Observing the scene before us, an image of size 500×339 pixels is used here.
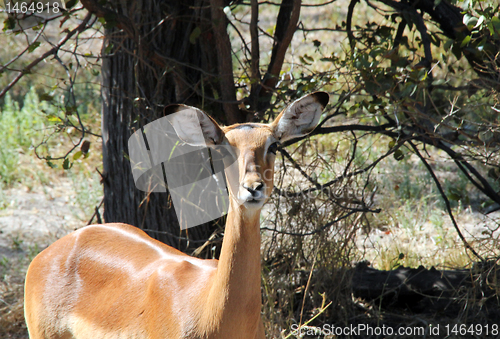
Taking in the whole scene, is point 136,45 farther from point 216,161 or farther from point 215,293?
point 215,293

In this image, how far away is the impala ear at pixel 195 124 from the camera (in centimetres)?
216

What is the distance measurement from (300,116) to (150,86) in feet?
6.14

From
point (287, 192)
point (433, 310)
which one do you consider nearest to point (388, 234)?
point (433, 310)

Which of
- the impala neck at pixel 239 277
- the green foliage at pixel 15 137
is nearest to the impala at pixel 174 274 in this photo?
the impala neck at pixel 239 277

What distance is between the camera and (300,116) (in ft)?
7.53

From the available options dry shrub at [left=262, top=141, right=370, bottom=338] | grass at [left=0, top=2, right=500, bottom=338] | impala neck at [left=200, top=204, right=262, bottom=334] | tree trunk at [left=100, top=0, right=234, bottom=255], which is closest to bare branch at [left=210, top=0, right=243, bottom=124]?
tree trunk at [left=100, top=0, right=234, bottom=255]

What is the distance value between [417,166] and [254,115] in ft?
11.0

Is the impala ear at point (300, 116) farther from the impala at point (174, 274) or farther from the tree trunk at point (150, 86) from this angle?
the tree trunk at point (150, 86)

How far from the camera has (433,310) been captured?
12.3 feet

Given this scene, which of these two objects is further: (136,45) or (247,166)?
(136,45)

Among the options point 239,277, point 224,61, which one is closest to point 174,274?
point 239,277

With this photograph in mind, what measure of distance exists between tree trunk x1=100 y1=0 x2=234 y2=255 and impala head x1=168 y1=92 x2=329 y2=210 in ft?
4.53

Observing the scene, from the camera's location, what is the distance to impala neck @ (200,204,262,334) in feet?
6.77

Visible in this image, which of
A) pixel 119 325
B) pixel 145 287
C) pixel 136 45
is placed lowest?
pixel 119 325
